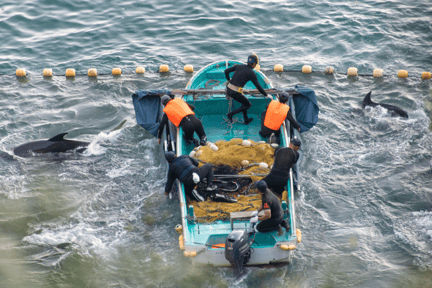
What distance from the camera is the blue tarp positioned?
418 inches

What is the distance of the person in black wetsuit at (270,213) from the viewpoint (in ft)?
22.7

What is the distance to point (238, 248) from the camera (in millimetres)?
6594

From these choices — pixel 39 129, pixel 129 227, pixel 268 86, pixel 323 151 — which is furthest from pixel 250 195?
pixel 39 129

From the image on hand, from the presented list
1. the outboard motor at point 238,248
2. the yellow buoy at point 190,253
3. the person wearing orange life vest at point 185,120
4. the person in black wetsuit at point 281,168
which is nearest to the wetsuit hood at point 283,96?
the person in black wetsuit at point 281,168

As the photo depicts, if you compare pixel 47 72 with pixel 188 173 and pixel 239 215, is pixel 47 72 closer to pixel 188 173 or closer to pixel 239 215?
pixel 188 173

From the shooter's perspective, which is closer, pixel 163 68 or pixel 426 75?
pixel 426 75

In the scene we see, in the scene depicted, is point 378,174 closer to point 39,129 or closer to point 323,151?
point 323,151

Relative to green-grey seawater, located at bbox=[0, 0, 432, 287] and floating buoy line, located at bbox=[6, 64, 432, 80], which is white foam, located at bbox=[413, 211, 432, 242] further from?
floating buoy line, located at bbox=[6, 64, 432, 80]

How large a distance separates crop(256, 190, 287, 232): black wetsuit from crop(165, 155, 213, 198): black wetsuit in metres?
1.54

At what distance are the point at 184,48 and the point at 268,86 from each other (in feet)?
19.8

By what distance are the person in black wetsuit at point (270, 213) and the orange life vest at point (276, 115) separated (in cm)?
257

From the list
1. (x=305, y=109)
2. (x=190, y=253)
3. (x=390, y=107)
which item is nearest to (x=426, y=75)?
(x=390, y=107)

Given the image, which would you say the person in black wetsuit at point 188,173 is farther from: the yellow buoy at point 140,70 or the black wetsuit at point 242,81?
the yellow buoy at point 140,70

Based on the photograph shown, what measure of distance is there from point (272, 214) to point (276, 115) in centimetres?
291
